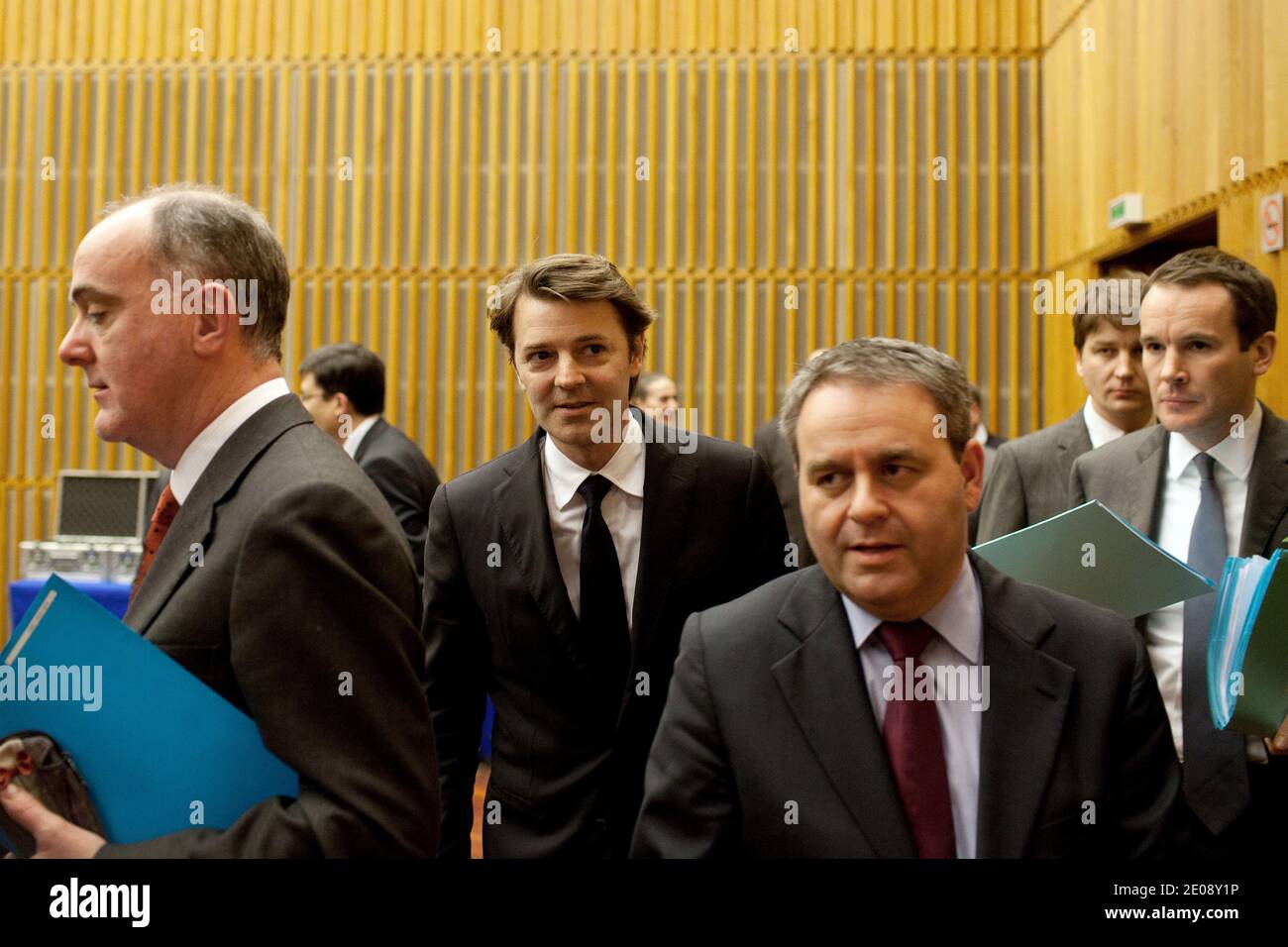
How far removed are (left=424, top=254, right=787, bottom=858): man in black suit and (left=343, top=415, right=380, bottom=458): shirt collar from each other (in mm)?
2390

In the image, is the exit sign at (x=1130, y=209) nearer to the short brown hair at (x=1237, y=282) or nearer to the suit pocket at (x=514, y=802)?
the short brown hair at (x=1237, y=282)

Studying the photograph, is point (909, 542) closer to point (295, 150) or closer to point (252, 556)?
point (252, 556)

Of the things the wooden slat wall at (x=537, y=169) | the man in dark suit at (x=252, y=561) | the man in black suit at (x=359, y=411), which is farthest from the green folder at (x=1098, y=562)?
the wooden slat wall at (x=537, y=169)

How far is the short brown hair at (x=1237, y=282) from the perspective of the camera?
104 inches

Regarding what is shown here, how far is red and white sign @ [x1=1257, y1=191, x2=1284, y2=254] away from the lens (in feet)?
15.0

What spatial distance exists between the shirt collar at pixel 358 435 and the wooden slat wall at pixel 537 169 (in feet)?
9.54

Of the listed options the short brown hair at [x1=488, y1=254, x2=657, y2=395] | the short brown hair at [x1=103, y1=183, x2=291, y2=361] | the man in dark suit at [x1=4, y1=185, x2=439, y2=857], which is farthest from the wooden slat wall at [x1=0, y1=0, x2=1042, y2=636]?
the man in dark suit at [x1=4, y1=185, x2=439, y2=857]

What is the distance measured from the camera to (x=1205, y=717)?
2521 mm

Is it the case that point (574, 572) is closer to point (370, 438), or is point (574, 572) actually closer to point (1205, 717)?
point (1205, 717)

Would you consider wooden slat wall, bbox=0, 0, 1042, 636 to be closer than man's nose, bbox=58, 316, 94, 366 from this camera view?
No

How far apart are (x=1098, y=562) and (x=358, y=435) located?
3281 mm

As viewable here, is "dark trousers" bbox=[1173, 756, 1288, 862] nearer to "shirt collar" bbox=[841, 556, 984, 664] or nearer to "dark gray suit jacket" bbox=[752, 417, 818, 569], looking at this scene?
"shirt collar" bbox=[841, 556, 984, 664]

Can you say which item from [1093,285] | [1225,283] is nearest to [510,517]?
[1225,283]

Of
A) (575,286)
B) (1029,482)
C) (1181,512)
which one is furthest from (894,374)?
(1029,482)
